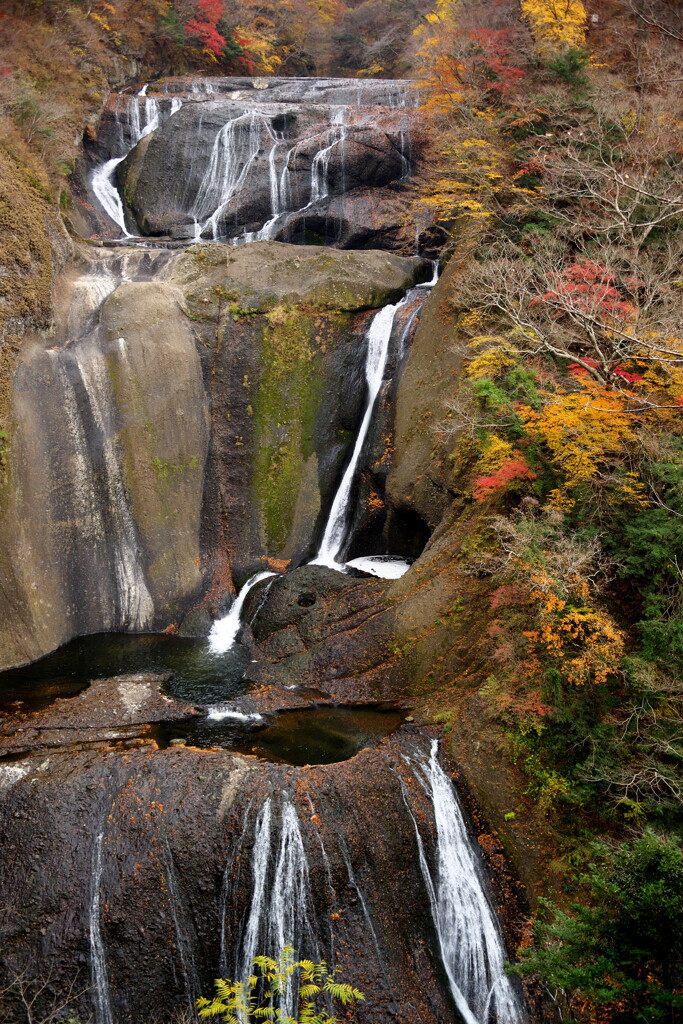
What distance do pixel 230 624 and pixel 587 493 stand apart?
7.67 metres

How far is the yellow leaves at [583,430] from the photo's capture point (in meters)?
8.14

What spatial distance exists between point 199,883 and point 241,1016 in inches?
50.9

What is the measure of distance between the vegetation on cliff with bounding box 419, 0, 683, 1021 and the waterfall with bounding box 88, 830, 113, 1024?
4.19 m

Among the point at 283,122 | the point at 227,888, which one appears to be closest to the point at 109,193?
the point at 283,122

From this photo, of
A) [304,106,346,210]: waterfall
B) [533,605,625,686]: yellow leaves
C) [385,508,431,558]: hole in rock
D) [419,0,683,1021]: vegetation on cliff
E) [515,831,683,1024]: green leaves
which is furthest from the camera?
[304,106,346,210]: waterfall

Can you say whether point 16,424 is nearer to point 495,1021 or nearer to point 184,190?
point 184,190

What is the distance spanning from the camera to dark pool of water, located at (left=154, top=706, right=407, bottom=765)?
8.38 metres

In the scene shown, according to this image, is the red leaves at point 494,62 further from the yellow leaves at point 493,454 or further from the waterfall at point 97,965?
the waterfall at point 97,965

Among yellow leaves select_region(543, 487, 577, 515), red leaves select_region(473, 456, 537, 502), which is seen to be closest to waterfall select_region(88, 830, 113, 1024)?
yellow leaves select_region(543, 487, 577, 515)

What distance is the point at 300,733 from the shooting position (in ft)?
29.2

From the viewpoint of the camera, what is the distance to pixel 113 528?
41.7 ft

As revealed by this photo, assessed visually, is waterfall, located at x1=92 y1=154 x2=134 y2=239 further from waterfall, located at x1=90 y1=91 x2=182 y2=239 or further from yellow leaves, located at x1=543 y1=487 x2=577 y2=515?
yellow leaves, located at x1=543 y1=487 x2=577 y2=515

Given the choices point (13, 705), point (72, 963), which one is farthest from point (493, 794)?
point (13, 705)

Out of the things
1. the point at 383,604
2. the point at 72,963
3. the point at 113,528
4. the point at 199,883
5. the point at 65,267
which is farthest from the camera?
the point at 65,267
